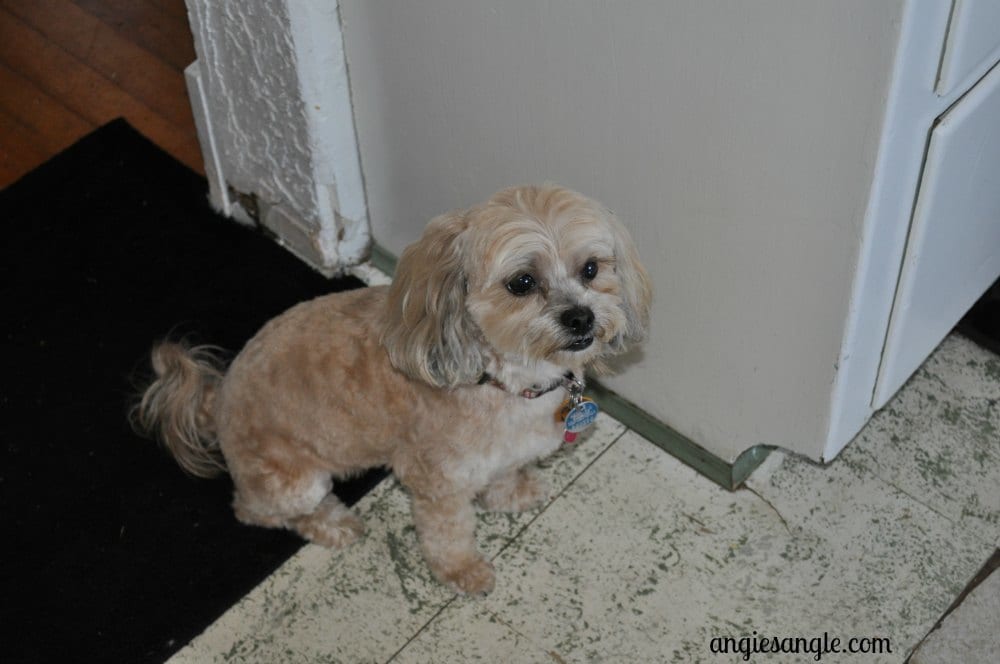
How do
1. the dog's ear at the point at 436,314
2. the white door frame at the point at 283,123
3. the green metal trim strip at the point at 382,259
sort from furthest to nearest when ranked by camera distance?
the green metal trim strip at the point at 382,259 → the white door frame at the point at 283,123 → the dog's ear at the point at 436,314

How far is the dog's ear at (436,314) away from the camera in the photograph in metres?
1.96

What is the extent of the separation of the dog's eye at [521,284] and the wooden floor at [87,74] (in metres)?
1.84

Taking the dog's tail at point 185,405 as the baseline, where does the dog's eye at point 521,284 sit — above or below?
above

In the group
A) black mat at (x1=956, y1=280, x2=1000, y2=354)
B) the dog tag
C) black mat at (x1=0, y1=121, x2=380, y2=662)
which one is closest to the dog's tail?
black mat at (x1=0, y1=121, x2=380, y2=662)

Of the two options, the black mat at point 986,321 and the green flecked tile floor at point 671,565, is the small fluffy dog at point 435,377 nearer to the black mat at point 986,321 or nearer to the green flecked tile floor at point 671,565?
the green flecked tile floor at point 671,565

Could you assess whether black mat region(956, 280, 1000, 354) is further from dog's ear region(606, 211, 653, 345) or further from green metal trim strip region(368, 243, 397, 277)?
green metal trim strip region(368, 243, 397, 277)

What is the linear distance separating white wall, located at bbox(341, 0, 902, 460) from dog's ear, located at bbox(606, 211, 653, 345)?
0.62 feet

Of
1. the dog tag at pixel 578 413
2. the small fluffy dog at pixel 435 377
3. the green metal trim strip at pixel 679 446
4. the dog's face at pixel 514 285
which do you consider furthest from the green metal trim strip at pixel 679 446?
the dog's face at pixel 514 285

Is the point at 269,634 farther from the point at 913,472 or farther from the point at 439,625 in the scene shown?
the point at 913,472

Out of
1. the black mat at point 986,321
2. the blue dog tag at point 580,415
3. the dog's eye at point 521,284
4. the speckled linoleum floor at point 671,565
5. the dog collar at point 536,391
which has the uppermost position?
the dog's eye at point 521,284

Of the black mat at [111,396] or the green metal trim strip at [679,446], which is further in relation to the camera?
the green metal trim strip at [679,446]

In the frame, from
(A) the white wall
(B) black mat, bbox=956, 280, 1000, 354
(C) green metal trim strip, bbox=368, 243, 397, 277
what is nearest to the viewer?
(A) the white wall

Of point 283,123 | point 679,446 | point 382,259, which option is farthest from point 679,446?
point 283,123

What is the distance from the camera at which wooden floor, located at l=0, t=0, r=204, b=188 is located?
361 cm
